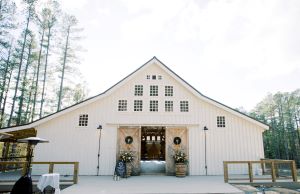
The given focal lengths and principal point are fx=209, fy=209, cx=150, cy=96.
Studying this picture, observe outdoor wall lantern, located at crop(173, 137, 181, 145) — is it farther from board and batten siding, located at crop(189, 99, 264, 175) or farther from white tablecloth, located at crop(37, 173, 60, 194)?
white tablecloth, located at crop(37, 173, 60, 194)

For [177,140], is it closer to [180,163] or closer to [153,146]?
[180,163]

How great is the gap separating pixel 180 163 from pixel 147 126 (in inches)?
113

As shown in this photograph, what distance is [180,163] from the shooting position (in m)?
11.2

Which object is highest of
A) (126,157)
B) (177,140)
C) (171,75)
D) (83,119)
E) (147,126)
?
(171,75)

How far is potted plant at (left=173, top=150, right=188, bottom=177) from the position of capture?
1121cm

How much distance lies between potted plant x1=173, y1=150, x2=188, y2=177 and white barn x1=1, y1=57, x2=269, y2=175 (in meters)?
0.68

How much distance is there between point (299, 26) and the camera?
9977 mm

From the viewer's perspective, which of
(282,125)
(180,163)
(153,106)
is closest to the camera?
(180,163)

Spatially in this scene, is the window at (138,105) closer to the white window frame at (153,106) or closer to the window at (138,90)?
the window at (138,90)

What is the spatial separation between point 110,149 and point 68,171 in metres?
2.64

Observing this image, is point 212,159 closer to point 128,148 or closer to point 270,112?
point 128,148

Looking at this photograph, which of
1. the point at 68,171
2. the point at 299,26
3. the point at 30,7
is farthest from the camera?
the point at 30,7

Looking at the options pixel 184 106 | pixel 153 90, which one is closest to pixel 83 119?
pixel 153 90

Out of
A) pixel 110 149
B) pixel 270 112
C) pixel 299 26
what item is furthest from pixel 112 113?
pixel 270 112
